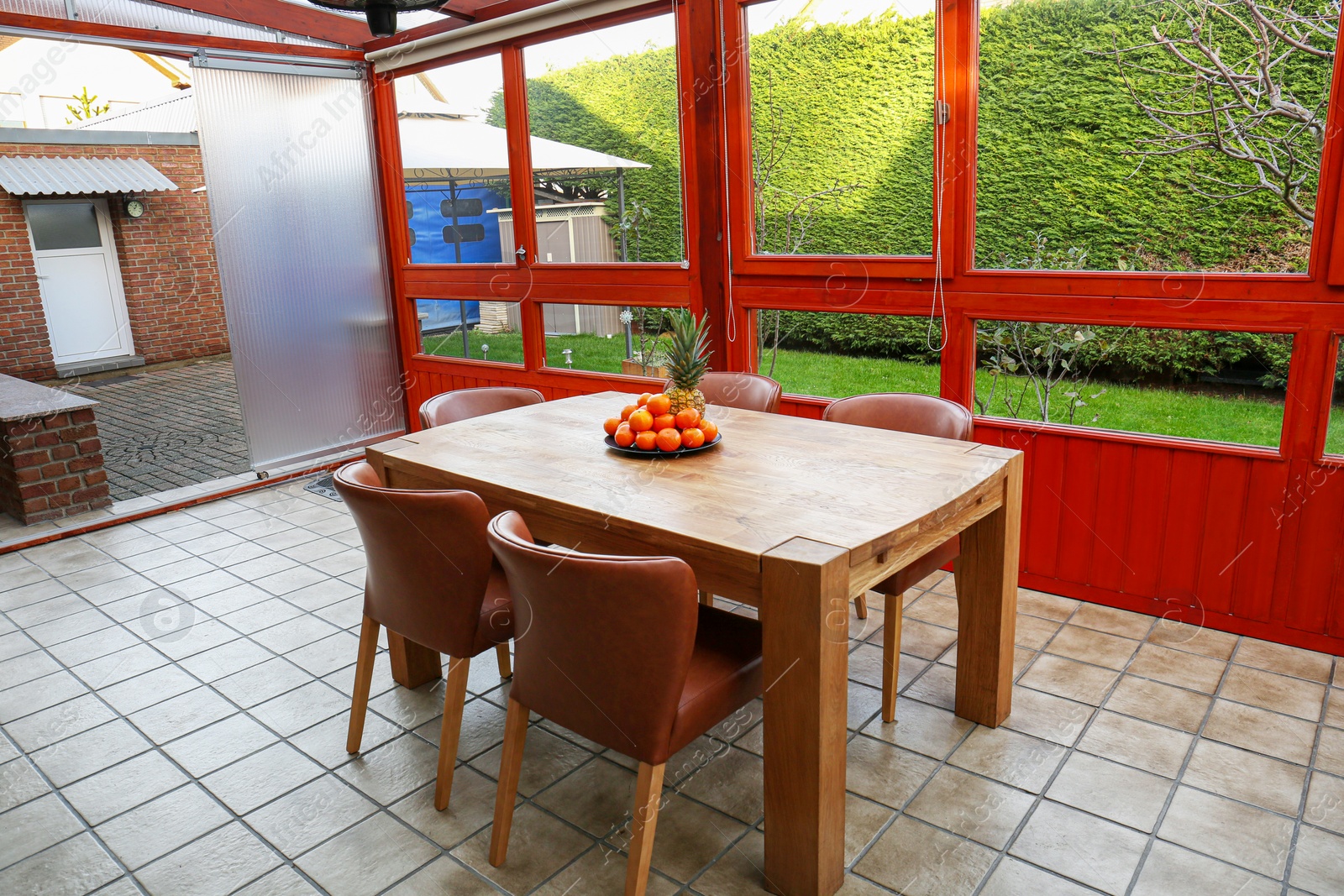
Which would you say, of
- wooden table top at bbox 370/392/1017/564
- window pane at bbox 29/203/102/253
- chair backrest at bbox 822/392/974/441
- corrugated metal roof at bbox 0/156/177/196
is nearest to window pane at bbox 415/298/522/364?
wooden table top at bbox 370/392/1017/564

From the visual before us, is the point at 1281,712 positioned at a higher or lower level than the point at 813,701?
lower

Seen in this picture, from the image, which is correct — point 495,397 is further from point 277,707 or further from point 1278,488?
point 1278,488

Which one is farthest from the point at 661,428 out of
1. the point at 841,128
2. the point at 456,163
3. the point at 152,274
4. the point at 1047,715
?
the point at 152,274

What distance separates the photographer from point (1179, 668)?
2.93 metres

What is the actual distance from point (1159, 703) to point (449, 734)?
81.5 inches

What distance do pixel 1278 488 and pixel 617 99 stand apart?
11.1 feet

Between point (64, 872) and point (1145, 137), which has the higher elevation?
point (1145, 137)

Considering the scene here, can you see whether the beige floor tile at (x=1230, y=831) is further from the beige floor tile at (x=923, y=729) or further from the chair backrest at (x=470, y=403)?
the chair backrest at (x=470, y=403)

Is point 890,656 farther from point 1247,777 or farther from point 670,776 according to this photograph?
point 1247,777

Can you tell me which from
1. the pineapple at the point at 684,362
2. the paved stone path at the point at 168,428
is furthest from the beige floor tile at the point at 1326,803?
the paved stone path at the point at 168,428

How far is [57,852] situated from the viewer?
2209mm

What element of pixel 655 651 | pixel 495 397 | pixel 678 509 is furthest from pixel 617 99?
pixel 655 651

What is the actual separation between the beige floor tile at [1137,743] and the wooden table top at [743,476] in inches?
29.7

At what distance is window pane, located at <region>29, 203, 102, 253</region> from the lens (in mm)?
9352
